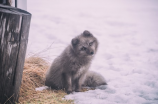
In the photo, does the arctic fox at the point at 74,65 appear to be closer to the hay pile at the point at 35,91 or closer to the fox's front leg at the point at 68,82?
the fox's front leg at the point at 68,82

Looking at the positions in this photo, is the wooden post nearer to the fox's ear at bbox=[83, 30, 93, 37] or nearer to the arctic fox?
the arctic fox

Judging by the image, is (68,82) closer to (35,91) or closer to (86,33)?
(35,91)

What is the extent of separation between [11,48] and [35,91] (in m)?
1.26

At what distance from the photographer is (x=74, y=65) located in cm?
330

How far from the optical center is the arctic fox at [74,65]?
322 cm

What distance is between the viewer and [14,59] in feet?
7.63

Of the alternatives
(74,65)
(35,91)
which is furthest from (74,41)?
(35,91)

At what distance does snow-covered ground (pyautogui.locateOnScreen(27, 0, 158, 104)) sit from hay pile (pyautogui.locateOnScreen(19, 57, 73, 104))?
24 centimetres

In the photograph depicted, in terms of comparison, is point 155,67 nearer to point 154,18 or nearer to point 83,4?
point 154,18

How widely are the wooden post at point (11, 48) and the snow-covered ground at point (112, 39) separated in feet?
3.32

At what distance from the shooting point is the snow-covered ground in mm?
3182

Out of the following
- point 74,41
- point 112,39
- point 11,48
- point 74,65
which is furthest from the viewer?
point 112,39

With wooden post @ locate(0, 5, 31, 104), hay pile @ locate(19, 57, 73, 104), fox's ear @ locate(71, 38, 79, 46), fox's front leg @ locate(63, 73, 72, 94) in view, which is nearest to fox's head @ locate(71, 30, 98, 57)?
fox's ear @ locate(71, 38, 79, 46)

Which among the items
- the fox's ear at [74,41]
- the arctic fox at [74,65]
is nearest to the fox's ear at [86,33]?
the arctic fox at [74,65]
